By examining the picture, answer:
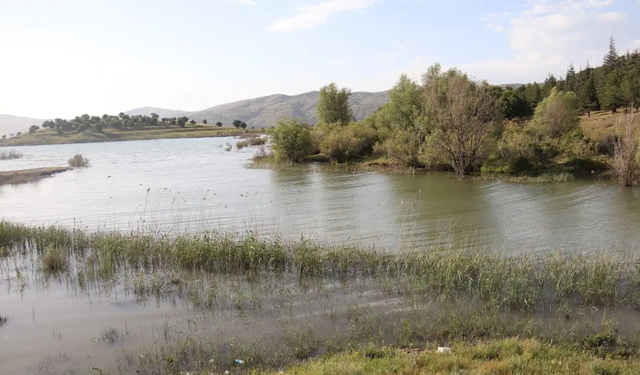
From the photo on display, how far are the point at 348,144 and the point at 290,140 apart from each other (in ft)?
19.7

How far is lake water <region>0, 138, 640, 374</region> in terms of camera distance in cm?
895

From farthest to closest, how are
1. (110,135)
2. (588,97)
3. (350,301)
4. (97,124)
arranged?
1. (97,124)
2. (110,135)
3. (588,97)
4. (350,301)

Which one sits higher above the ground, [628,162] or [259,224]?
[628,162]

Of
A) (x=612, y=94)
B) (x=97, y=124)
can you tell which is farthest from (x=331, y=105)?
(x=97, y=124)

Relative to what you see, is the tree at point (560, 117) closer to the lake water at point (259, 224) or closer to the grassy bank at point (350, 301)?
the lake water at point (259, 224)

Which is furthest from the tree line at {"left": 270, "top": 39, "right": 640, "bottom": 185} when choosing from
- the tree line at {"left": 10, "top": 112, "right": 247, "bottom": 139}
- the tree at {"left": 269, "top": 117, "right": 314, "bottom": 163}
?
the tree line at {"left": 10, "top": 112, "right": 247, "bottom": 139}

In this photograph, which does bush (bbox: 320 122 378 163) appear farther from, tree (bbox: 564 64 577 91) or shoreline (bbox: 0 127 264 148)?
shoreline (bbox: 0 127 264 148)

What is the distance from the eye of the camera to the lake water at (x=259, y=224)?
8.95 metres

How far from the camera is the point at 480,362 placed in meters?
6.63

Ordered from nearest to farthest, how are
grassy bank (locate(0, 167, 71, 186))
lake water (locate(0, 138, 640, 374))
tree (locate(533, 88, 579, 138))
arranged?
1. lake water (locate(0, 138, 640, 374))
2. grassy bank (locate(0, 167, 71, 186))
3. tree (locate(533, 88, 579, 138))

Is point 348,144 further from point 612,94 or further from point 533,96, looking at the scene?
point 533,96

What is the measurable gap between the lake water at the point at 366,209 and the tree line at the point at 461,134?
306 centimetres

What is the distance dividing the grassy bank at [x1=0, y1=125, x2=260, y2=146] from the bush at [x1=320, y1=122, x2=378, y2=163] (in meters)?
82.8

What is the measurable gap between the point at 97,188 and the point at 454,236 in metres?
27.4
